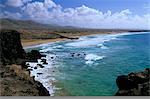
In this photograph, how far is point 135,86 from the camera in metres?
2.96

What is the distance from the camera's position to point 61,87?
3033mm

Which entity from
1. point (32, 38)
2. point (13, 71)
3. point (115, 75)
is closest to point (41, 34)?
point (32, 38)

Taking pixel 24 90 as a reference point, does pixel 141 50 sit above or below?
above

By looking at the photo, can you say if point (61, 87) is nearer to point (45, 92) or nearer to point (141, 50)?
point (45, 92)

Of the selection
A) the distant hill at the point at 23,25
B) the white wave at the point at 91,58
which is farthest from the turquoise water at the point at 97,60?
the distant hill at the point at 23,25

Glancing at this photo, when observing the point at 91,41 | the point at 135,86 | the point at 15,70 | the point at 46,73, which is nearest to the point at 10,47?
the point at 15,70

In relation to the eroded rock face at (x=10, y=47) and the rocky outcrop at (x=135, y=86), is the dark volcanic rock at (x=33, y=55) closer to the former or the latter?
the eroded rock face at (x=10, y=47)

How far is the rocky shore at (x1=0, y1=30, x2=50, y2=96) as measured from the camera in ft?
9.89

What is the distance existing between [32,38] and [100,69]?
0.61 meters

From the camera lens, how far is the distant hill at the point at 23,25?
9.95 feet

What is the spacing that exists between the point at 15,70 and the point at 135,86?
95 cm

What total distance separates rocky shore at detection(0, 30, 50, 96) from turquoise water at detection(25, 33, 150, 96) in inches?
6.3

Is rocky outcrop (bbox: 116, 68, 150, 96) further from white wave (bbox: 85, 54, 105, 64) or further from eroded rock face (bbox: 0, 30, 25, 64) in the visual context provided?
eroded rock face (bbox: 0, 30, 25, 64)

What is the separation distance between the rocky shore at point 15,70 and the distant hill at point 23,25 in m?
0.05
